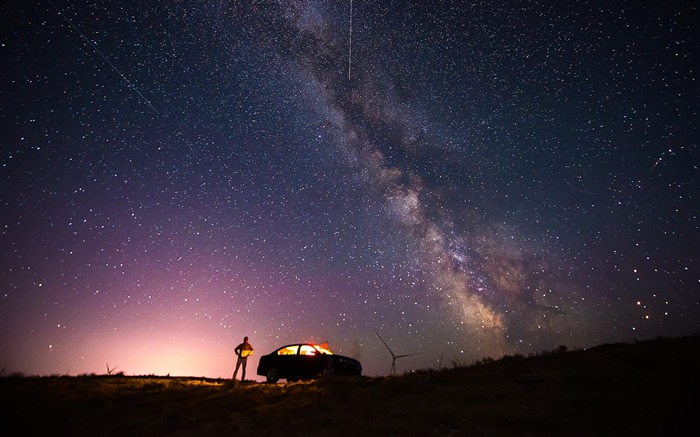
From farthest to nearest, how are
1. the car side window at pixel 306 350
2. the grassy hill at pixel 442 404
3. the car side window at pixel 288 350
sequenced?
the car side window at pixel 288 350 < the car side window at pixel 306 350 < the grassy hill at pixel 442 404

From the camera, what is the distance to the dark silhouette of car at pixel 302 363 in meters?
13.6

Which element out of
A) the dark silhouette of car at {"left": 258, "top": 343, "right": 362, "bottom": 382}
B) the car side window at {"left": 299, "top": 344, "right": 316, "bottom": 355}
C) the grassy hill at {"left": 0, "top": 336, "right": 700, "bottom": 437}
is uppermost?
the car side window at {"left": 299, "top": 344, "right": 316, "bottom": 355}

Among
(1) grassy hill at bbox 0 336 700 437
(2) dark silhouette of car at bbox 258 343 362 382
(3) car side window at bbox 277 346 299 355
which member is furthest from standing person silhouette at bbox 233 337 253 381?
(1) grassy hill at bbox 0 336 700 437

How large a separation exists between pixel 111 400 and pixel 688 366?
14138 millimetres

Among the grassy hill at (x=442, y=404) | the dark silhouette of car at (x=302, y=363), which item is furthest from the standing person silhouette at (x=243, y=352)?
the grassy hill at (x=442, y=404)

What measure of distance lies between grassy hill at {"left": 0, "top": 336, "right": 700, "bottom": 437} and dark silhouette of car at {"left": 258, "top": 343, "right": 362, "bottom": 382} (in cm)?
279

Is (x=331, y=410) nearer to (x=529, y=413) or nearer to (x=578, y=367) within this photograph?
(x=529, y=413)

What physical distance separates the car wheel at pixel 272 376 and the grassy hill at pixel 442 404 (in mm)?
3305

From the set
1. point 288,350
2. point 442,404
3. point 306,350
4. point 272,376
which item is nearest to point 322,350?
point 306,350

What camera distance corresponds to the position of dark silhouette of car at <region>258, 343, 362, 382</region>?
44.8ft

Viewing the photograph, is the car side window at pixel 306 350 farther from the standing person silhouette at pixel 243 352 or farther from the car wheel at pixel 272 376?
the standing person silhouette at pixel 243 352

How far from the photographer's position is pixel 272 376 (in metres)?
14.6

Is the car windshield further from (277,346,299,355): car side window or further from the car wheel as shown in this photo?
the car wheel

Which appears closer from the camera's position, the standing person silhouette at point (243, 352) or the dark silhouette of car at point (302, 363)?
the dark silhouette of car at point (302, 363)
